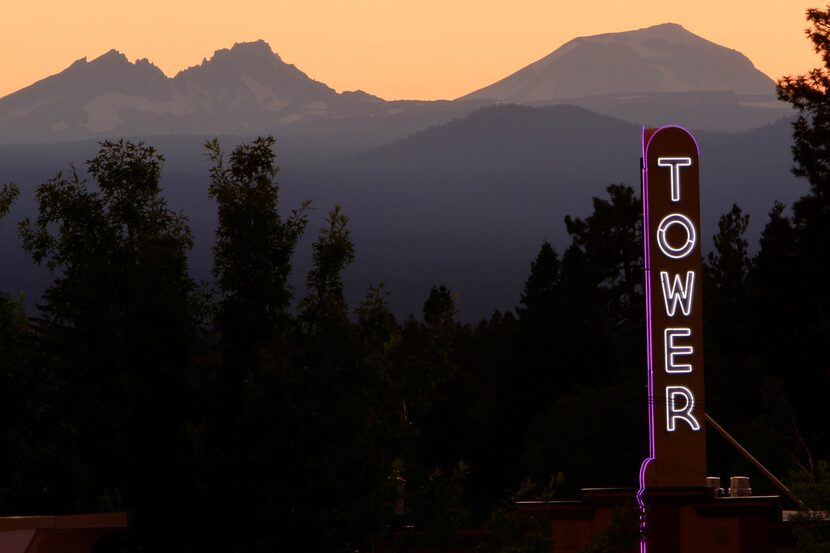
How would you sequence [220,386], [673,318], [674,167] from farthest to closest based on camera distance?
[674,167], [673,318], [220,386]

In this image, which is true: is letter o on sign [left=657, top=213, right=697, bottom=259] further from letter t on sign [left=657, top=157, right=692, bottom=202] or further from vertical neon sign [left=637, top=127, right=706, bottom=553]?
letter t on sign [left=657, top=157, right=692, bottom=202]

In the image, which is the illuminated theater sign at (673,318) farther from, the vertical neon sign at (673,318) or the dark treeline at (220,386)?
the dark treeline at (220,386)

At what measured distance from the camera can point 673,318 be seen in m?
34.7

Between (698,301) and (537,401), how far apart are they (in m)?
61.7

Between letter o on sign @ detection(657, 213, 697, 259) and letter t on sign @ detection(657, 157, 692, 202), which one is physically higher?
letter t on sign @ detection(657, 157, 692, 202)

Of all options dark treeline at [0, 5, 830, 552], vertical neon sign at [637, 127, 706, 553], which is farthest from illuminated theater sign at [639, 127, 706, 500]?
dark treeline at [0, 5, 830, 552]

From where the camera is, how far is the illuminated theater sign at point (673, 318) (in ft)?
112

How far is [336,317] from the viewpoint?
24.2 meters

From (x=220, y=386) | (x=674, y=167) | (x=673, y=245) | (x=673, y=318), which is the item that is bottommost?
(x=220, y=386)

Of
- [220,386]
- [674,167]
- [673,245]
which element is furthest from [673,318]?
[220,386]

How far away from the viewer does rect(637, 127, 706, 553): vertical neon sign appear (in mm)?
Result: 34250

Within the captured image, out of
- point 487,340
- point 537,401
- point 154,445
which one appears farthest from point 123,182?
point 487,340

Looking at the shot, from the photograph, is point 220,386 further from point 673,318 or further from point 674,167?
point 674,167

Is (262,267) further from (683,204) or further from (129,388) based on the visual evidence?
(683,204)
